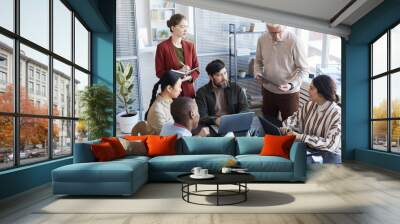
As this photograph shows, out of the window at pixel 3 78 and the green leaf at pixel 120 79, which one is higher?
the green leaf at pixel 120 79

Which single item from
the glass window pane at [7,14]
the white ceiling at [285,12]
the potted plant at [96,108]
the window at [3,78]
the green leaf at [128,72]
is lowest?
the potted plant at [96,108]

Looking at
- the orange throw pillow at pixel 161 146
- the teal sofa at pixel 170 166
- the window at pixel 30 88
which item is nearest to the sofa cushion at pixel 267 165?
the teal sofa at pixel 170 166

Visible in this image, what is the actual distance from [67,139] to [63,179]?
2391mm

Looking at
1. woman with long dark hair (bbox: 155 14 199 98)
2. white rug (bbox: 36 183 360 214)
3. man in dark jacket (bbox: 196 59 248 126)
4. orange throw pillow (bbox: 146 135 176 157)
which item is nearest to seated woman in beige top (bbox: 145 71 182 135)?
woman with long dark hair (bbox: 155 14 199 98)

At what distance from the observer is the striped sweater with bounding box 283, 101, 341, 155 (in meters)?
8.52

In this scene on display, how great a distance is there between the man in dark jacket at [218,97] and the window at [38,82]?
2523 millimetres

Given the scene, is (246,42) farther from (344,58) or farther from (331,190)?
(331,190)

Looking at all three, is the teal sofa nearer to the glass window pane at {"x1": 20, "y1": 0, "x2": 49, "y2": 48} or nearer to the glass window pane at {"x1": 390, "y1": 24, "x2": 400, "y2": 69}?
the glass window pane at {"x1": 20, "y1": 0, "x2": 49, "y2": 48}

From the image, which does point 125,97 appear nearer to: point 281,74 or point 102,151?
point 102,151

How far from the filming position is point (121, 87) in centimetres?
856

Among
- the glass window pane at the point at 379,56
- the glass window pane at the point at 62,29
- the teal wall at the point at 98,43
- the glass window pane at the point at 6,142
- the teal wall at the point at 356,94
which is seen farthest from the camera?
the teal wall at the point at 356,94

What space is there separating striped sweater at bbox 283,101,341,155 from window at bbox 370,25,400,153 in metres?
0.94

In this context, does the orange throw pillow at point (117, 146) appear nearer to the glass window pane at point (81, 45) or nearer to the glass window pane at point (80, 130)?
the glass window pane at point (80, 130)

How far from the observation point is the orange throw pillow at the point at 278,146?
242 inches
